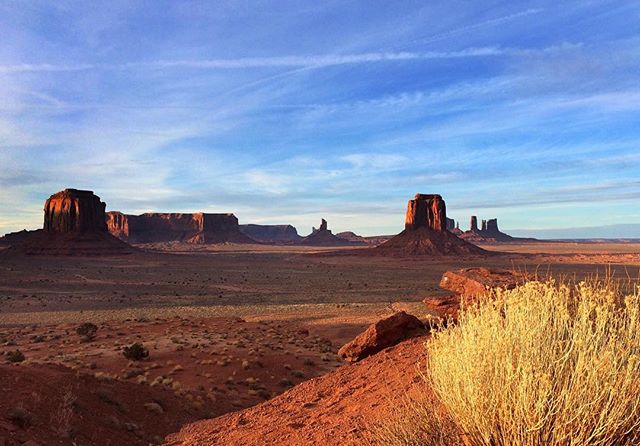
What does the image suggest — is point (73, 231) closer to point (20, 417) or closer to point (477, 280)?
point (20, 417)

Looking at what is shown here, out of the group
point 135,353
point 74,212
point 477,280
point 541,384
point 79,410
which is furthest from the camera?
point 74,212

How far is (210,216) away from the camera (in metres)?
178

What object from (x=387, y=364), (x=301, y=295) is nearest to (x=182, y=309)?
(x=301, y=295)

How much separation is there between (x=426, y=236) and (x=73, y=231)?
79.3 meters

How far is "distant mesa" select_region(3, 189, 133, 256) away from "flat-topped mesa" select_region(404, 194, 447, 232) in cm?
6520

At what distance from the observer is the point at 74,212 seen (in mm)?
105250

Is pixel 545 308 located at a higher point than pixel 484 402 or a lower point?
higher

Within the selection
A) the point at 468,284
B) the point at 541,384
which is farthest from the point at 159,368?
the point at 541,384

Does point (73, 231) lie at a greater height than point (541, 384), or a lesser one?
greater

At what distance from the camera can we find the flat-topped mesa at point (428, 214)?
368 feet

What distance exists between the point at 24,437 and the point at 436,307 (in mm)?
9030

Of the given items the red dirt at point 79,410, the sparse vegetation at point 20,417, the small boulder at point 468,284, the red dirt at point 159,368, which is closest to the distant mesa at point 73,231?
the red dirt at point 159,368

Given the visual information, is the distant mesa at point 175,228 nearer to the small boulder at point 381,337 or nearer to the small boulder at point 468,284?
the small boulder at point 468,284

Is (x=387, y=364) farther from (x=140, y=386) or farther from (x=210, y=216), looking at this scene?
(x=210, y=216)
